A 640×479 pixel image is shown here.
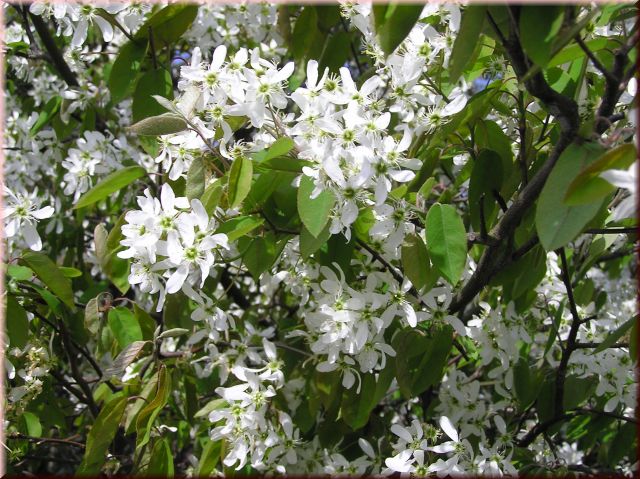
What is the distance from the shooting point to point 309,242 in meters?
1.62

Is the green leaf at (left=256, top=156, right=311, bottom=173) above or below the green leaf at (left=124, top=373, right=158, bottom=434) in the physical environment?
above

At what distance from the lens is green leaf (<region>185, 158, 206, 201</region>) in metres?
1.71

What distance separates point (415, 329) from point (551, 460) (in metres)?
0.67

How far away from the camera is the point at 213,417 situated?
1.96 metres

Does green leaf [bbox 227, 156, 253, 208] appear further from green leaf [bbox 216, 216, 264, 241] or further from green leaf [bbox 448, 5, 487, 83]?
green leaf [bbox 448, 5, 487, 83]

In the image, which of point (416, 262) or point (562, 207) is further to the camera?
point (416, 262)

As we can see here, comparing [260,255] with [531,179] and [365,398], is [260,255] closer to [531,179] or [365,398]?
[365,398]

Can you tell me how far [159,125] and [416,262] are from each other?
0.71 meters

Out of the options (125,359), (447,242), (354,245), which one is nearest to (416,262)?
(447,242)

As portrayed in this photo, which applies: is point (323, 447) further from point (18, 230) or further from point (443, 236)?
point (18, 230)

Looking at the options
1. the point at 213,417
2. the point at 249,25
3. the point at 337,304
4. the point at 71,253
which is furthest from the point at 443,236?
the point at 71,253

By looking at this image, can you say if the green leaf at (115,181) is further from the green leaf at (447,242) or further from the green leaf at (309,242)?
the green leaf at (447,242)

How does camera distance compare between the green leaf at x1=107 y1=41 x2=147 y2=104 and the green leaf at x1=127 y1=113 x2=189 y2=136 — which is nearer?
the green leaf at x1=127 y1=113 x2=189 y2=136

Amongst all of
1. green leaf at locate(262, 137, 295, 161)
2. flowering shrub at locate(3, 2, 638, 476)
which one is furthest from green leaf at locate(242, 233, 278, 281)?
green leaf at locate(262, 137, 295, 161)
